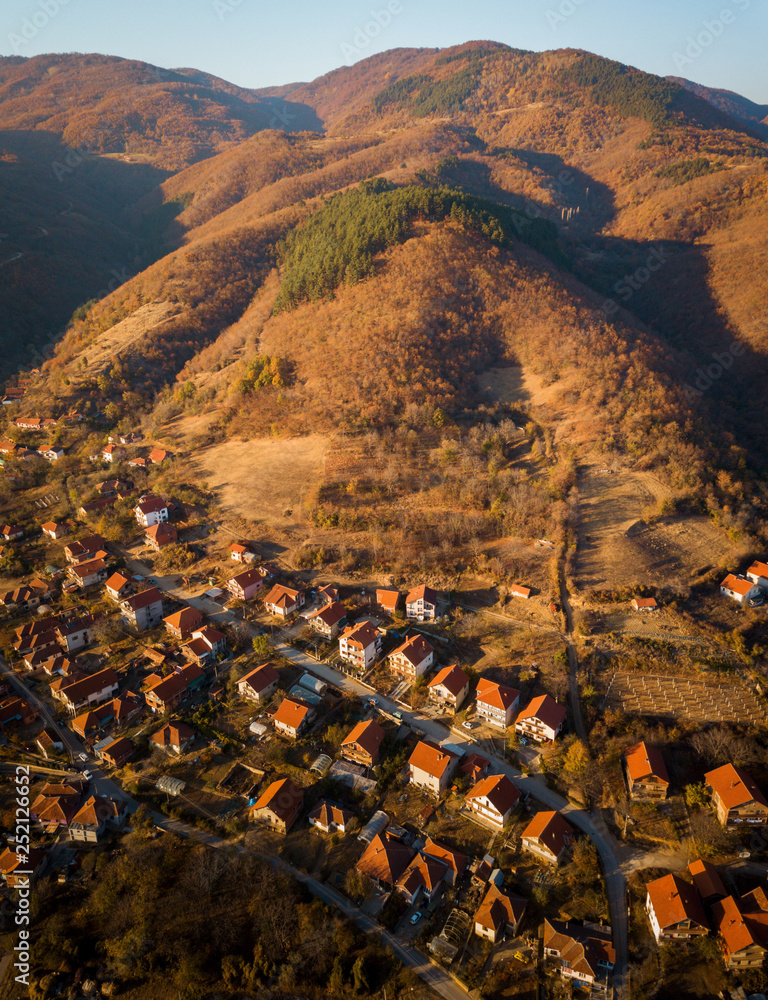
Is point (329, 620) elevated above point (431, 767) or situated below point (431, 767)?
above

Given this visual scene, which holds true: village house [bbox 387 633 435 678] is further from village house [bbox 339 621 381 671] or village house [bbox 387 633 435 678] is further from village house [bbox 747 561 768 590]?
village house [bbox 747 561 768 590]

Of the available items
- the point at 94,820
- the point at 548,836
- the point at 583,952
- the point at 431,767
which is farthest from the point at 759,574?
the point at 94,820

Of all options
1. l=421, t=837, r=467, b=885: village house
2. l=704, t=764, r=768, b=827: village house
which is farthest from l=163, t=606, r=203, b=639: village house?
l=704, t=764, r=768, b=827: village house

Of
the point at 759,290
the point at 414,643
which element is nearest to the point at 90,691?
the point at 414,643

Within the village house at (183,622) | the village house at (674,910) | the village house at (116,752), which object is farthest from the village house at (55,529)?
the village house at (674,910)

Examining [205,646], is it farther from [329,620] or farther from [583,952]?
[583,952]
